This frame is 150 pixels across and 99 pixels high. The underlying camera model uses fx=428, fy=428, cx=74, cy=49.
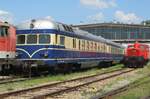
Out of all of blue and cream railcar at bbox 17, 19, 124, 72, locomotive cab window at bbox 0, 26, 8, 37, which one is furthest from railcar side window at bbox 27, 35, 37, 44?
locomotive cab window at bbox 0, 26, 8, 37

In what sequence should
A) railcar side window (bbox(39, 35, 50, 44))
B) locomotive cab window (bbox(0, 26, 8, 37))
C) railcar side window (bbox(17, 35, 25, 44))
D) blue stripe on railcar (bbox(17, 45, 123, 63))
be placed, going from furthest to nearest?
1. railcar side window (bbox(17, 35, 25, 44))
2. railcar side window (bbox(39, 35, 50, 44))
3. blue stripe on railcar (bbox(17, 45, 123, 63))
4. locomotive cab window (bbox(0, 26, 8, 37))

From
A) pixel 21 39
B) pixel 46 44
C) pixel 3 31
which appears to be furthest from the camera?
pixel 21 39

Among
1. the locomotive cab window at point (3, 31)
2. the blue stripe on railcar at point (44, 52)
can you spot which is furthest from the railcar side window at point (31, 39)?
the locomotive cab window at point (3, 31)

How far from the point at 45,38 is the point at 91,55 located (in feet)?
30.5

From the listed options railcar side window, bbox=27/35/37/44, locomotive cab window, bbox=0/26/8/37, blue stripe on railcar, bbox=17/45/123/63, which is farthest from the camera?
railcar side window, bbox=27/35/37/44

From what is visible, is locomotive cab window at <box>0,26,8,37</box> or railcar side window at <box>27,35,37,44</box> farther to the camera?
railcar side window at <box>27,35,37,44</box>

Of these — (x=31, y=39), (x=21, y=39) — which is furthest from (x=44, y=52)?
(x=21, y=39)

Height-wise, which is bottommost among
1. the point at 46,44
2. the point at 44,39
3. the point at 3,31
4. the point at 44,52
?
the point at 44,52

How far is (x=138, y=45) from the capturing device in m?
42.5

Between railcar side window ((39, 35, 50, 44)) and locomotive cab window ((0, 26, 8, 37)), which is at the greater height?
locomotive cab window ((0, 26, 8, 37))

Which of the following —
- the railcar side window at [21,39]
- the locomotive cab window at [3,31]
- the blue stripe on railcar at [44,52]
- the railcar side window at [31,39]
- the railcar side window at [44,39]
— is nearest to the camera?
the locomotive cab window at [3,31]

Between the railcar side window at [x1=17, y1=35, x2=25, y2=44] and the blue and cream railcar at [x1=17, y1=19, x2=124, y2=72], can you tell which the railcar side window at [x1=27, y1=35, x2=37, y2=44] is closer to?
the blue and cream railcar at [x1=17, y1=19, x2=124, y2=72]

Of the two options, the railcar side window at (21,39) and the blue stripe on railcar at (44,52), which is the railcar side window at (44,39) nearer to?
the blue stripe on railcar at (44,52)

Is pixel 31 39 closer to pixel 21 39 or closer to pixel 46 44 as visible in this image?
pixel 21 39
